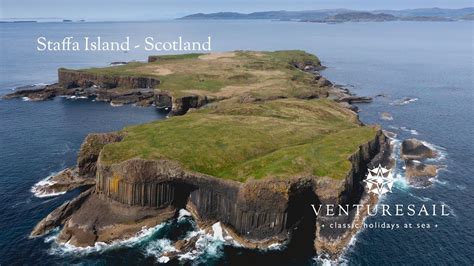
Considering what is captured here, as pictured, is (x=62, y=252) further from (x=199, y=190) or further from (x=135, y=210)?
(x=199, y=190)

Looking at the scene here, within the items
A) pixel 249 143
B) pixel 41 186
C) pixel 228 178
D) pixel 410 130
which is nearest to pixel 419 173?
pixel 410 130

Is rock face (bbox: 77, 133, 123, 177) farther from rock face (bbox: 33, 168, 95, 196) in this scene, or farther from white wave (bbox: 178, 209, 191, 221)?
white wave (bbox: 178, 209, 191, 221)

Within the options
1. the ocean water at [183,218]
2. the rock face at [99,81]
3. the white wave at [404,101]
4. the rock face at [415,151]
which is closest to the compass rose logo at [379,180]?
the ocean water at [183,218]

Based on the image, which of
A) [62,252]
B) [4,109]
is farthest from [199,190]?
[4,109]

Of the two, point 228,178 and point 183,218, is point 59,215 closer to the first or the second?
point 183,218

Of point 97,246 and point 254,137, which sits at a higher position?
point 254,137

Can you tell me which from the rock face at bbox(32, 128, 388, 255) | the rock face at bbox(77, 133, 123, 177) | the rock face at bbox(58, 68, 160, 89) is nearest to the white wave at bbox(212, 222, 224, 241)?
the rock face at bbox(32, 128, 388, 255)

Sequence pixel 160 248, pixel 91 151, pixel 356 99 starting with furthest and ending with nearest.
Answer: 1. pixel 356 99
2. pixel 91 151
3. pixel 160 248
